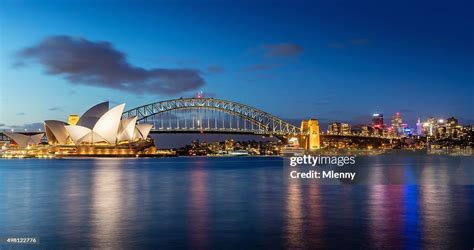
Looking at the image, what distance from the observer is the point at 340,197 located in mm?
25172

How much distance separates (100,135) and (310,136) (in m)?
39.8

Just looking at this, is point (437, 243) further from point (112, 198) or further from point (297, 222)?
point (112, 198)

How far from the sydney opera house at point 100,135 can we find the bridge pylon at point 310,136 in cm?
2844

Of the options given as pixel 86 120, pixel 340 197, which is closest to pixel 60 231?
pixel 340 197

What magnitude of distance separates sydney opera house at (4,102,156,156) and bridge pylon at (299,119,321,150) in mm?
28436

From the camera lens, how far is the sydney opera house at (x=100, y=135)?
81512 millimetres

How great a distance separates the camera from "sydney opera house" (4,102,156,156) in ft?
267

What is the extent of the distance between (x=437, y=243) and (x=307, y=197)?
11353 millimetres

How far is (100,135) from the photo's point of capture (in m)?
85.0

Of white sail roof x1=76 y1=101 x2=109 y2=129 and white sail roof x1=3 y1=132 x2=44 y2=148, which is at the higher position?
white sail roof x1=76 y1=101 x2=109 y2=129

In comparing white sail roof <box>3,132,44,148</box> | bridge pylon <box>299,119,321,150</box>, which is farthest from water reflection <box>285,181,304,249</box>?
white sail roof <box>3,132,44,148</box>

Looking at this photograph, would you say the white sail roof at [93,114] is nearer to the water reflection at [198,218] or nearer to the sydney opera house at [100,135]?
the sydney opera house at [100,135]
